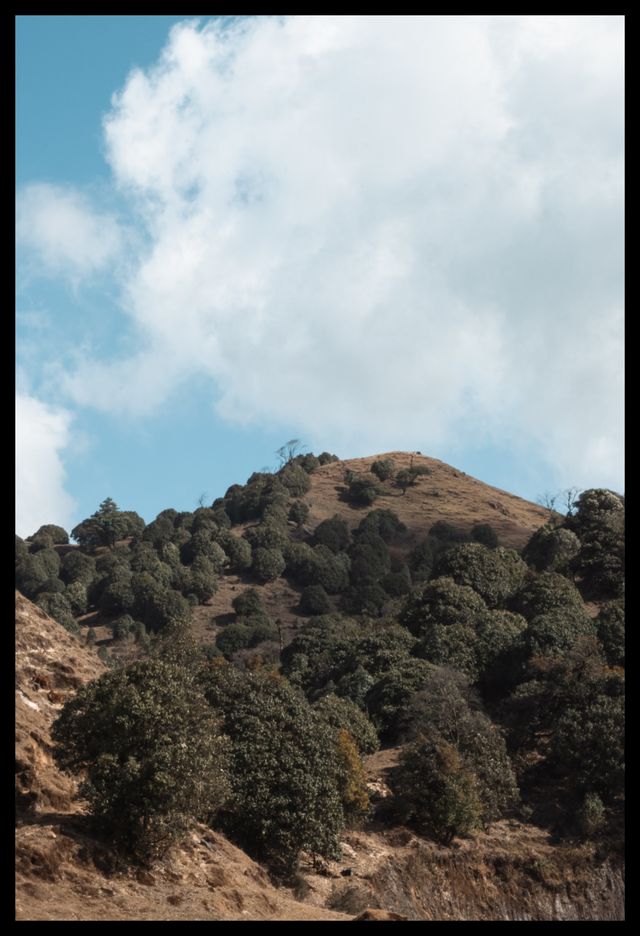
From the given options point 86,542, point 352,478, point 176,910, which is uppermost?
point 352,478

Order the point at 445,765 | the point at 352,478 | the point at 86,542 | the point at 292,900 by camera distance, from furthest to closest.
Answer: the point at 352,478, the point at 86,542, the point at 445,765, the point at 292,900

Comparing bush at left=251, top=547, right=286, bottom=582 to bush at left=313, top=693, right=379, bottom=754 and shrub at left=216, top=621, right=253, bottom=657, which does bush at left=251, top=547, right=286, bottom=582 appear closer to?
shrub at left=216, top=621, right=253, bottom=657

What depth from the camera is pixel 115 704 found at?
23469 mm

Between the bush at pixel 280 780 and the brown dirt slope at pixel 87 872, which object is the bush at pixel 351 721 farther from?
the brown dirt slope at pixel 87 872

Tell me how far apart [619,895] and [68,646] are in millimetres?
22933

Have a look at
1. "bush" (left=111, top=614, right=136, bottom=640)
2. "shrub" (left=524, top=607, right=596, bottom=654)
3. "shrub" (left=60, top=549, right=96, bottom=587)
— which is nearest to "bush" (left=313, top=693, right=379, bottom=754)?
"shrub" (left=524, top=607, right=596, bottom=654)

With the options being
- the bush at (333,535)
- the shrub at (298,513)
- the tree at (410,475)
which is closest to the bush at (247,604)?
the bush at (333,535)

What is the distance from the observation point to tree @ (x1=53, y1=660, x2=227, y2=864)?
2236 cm

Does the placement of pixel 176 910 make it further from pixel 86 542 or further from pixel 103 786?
pixel 86 542

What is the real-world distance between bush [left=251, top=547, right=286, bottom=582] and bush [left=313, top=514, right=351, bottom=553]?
9427mm

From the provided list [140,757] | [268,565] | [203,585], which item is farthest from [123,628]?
[140,757]

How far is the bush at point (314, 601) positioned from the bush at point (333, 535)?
51.0 feet

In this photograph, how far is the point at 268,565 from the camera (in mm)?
98312

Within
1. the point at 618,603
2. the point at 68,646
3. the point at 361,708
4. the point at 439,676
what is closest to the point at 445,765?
the point at 439,676
